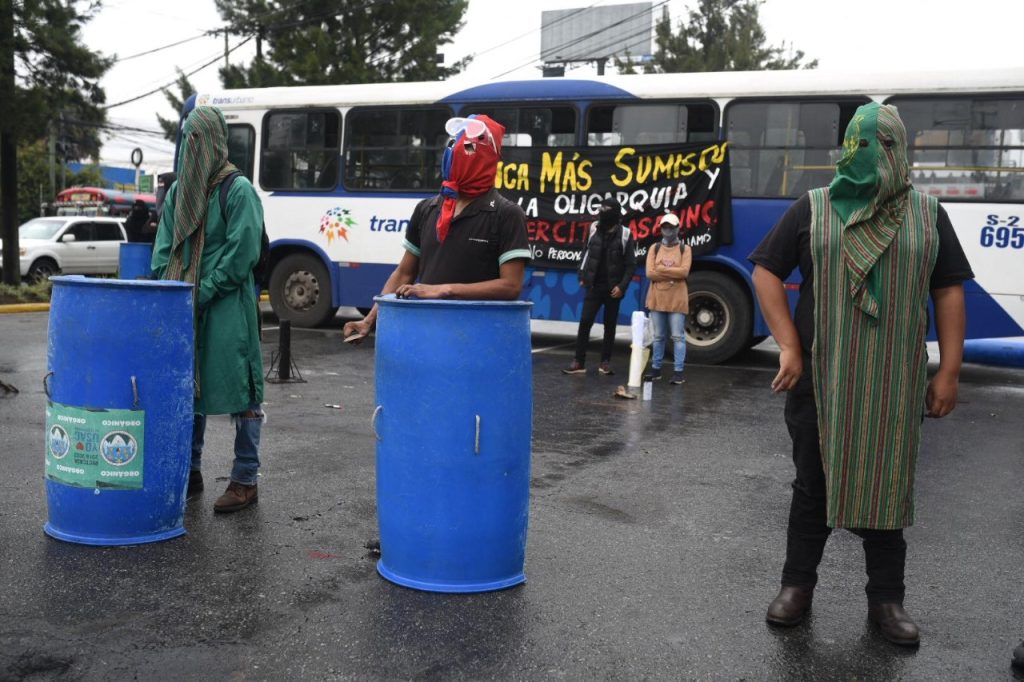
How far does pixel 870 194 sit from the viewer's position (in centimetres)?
375

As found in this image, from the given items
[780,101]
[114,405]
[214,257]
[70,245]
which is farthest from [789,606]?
[70,245]

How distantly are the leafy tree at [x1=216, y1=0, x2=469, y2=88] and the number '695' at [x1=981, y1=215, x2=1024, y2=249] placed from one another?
21.8 metres

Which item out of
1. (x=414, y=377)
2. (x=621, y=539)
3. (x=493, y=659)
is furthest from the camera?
(x=621, y=539)

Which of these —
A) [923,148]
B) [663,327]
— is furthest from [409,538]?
[923,148]

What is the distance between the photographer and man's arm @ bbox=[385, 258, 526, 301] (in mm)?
4223

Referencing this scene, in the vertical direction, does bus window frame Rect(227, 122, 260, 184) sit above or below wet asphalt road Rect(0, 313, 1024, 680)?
above

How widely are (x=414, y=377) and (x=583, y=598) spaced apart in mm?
1064

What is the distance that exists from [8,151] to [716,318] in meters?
13.8

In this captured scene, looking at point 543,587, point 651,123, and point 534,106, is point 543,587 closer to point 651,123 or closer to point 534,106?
point 651,123

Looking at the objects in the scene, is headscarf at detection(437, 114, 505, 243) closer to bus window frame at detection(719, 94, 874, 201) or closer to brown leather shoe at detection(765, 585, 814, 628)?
brown leather shoe at detection(765, 585, 814, 628)

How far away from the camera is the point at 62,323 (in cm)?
459

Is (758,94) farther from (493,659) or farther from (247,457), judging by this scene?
(493,659)

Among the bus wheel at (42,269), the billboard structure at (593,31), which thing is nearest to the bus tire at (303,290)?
the bus wheel at (42,269)

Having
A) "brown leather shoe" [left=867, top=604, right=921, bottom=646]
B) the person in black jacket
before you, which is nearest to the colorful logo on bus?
the person in black jacket
